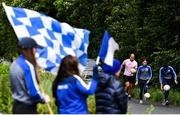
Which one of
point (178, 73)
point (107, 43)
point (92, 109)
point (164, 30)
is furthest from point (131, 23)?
point (107, 43)

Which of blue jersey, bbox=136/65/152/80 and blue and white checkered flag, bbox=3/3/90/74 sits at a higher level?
blue and white checkered flag, bbox=3/3/90/74

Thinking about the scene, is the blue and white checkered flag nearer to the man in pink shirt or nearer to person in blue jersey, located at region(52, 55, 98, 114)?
person in blue jersey, located at region(52, 55, 98, 114)

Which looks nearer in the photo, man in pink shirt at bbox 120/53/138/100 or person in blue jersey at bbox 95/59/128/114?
person in blue jersey at bbox 95/59/128/114

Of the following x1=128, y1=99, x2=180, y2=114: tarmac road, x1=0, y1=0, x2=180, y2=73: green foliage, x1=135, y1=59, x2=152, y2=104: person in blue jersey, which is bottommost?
x1=128, y1=99, x2=180, y2=114: tarmac road


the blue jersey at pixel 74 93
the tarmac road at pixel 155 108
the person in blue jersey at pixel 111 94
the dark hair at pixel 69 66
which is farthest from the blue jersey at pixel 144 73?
the dark hair at pixel 69 66

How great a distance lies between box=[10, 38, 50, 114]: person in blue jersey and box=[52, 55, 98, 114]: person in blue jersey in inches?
13.2

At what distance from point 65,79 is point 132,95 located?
17.7 meters

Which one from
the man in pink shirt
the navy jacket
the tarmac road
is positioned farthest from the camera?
the man in pink shirt

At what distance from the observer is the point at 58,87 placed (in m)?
7.88

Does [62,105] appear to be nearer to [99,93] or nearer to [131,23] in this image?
[99,93]

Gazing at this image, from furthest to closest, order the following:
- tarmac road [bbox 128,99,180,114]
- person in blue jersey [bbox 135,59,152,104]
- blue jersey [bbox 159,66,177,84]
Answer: person in blue jersey [bbox 135,59,152,104] → blue jersey [bbox 159,66,177,84] → tarmac road [bbox 128,99,180,114]

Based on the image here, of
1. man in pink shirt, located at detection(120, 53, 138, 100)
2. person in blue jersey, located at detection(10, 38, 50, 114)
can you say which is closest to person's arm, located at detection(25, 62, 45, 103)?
person in blue jersey, located at detection(10, 38, 50, 114)

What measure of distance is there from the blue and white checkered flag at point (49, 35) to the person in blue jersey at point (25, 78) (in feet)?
6.86

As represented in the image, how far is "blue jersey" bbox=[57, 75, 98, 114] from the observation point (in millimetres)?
7707
